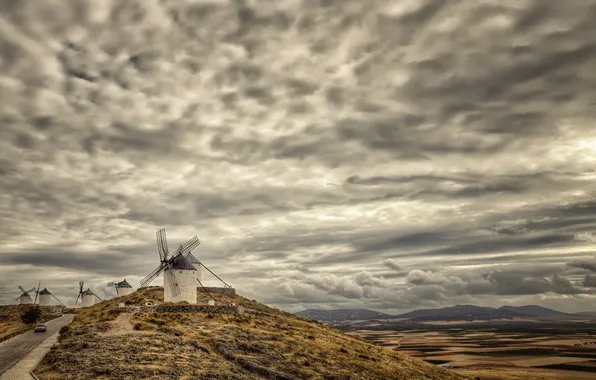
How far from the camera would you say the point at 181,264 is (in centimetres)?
7438

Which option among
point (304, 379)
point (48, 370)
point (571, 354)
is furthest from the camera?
point (571, 354)

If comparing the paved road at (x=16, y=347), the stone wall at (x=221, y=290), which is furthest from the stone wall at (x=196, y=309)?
the stone wall at (x=221, y=290)

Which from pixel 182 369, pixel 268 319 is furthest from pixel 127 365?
pixel 268 319

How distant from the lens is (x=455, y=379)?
210 ft

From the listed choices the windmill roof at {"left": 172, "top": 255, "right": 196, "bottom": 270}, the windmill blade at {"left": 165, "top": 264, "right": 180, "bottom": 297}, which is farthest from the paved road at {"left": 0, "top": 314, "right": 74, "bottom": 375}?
the windmill roof at {"left": 172, "top": 255, "right": 196, "bottom": 270}

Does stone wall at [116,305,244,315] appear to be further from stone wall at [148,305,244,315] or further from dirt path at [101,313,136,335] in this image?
dirt path at [101,313,136,335]

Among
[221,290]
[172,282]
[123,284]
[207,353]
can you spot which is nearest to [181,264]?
[172,282]

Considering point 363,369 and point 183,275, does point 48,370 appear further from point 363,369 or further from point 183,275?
point 183,275

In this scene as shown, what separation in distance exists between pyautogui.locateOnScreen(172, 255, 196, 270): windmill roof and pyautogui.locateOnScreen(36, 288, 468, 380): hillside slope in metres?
15.8

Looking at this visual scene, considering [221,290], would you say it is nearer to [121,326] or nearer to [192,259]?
[192,259]

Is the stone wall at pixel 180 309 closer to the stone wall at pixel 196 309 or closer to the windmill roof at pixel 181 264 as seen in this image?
the stone wall at pixel 196 309

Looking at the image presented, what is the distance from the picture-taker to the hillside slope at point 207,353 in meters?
33.8

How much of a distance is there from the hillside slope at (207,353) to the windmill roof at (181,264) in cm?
1579

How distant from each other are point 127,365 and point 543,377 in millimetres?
89454
